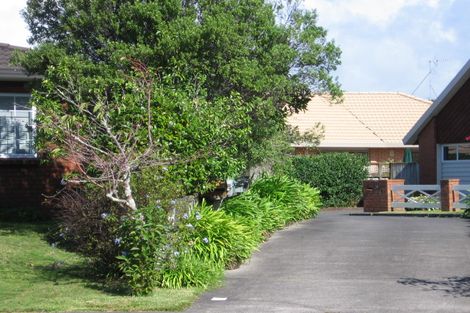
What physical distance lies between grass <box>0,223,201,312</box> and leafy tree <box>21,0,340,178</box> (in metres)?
2.93

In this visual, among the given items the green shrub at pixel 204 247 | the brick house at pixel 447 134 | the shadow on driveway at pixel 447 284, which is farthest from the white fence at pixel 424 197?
the shadow on driveway at pixel 447 284

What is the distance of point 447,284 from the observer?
11734 millimetres

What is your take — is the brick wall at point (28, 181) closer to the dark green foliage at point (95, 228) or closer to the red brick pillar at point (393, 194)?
the dark green foliage at point (95, 228)

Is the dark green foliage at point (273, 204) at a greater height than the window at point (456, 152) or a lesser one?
lesser

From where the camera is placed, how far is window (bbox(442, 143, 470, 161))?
29.8 metres

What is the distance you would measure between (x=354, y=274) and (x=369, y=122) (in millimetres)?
28605

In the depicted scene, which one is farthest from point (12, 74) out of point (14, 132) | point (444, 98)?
Answer: point (444, 98)

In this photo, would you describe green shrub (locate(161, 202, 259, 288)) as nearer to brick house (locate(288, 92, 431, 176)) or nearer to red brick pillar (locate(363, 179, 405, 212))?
red brick pillar (locate(363, 179, 405, 212))

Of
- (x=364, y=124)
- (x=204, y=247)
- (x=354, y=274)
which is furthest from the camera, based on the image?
(x=364, y=124)

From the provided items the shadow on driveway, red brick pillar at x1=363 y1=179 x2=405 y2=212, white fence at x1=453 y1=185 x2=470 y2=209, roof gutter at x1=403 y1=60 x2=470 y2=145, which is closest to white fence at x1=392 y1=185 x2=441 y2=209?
red brick pillar at x1=363 y1=179 x2=405 y2=212

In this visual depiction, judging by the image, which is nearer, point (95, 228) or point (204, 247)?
point (95, 228)

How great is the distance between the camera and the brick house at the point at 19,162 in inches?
766

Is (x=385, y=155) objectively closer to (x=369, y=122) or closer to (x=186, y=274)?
(x=369, y=122)

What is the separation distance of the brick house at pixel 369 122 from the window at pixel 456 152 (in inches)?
233
